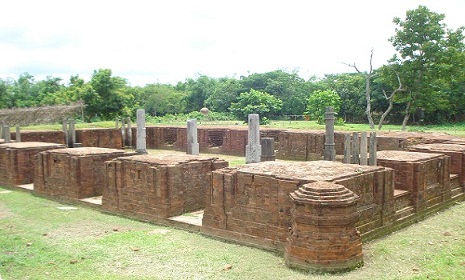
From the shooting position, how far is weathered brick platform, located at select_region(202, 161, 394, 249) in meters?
6.50

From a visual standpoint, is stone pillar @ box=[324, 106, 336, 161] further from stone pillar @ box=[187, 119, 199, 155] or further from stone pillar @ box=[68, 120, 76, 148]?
stone pillar @ box=[68, 120, 76, 148]

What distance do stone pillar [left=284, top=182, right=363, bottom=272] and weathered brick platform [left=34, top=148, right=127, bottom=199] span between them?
234 inches

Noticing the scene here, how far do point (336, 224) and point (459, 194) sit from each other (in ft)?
19.2

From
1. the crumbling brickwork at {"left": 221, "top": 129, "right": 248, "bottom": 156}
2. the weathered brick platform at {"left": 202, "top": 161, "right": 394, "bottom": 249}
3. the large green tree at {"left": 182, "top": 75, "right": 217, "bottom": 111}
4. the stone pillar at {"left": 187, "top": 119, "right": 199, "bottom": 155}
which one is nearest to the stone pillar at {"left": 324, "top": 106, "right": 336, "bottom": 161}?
the weathered brick platform at {"left": 202, "top": 161, "right": 394, "bottom": 249}

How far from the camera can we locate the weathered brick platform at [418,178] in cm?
838

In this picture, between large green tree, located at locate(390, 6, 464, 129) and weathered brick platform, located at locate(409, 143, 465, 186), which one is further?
large green tree, located at locate(390, 6, 464, 129)

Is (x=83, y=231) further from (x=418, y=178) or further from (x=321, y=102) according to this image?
(x=321, y=102)

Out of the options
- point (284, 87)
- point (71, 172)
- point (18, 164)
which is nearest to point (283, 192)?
point (71, 172)

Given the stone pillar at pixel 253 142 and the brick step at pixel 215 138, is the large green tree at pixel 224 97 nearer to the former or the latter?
the brick step at pixel 215 138

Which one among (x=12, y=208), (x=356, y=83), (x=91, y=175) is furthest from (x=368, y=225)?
(x=356, y=83)

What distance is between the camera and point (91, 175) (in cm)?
1050

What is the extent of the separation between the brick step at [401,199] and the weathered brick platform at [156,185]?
131 inches

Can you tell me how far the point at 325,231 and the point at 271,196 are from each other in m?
1.20

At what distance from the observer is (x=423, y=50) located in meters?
22.7
